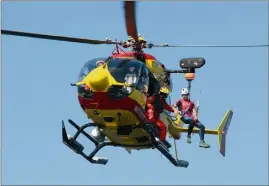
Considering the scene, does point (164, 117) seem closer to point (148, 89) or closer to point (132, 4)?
point (148, 89)

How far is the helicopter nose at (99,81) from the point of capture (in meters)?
16.9

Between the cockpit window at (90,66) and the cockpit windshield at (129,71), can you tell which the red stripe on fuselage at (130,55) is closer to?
the cockpit window at (90,66)

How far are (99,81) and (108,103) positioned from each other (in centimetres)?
68

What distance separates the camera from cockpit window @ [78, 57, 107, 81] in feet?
58.7

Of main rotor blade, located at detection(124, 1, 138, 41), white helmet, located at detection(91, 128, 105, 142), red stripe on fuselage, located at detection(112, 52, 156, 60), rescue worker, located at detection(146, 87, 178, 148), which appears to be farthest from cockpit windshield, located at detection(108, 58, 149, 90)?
white helmet, located at detection(91, 128, 105, 142)

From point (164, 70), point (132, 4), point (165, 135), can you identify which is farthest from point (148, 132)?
point (132, 4)

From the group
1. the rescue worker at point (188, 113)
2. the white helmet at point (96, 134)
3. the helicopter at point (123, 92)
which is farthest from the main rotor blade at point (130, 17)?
the rescue worker at point (188, 113)

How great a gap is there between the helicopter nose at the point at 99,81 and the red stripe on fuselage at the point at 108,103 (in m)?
0.17

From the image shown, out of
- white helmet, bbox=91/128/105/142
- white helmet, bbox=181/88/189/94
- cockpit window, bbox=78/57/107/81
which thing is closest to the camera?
cockpit window, bbox=78/57/107/81

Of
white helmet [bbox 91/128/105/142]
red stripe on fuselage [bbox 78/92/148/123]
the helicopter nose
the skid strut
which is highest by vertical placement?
the helicopter nose

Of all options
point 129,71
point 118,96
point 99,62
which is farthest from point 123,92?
point 99,62

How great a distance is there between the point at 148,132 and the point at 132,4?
14.3 ft

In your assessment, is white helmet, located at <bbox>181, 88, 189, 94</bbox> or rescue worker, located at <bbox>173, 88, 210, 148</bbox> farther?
white helmet, located at <bbox>181, 88, 189, 94</bbox>

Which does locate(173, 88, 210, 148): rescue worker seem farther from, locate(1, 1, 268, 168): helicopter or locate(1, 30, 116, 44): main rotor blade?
locate(1, 30, 116, 44): main rotor blade
